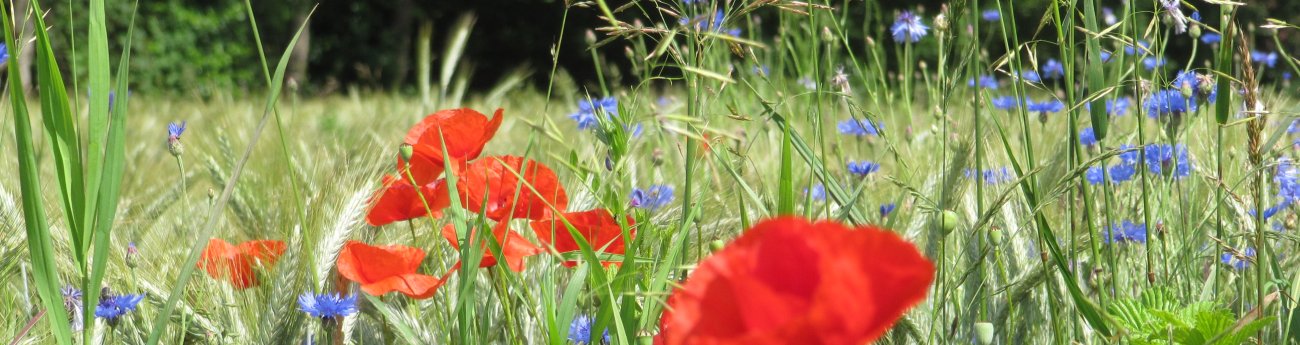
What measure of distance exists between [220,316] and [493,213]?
216 mm

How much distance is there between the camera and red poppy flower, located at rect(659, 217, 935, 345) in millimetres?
318

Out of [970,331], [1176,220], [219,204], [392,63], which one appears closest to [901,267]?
[219,204]

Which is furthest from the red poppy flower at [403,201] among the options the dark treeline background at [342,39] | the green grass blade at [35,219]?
the dark treeline background at [342,39]

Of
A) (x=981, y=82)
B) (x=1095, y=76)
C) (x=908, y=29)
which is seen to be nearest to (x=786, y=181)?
(x=1095, y=76)

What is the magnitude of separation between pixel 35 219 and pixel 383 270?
0.63ft

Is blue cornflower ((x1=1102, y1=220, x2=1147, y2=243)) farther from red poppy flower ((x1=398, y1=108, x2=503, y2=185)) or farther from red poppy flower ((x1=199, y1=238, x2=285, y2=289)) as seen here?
red poppy flower ((x1=199, y1=238, x2=285, y2=289))

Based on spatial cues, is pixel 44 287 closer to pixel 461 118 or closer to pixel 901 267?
pixel 461 118

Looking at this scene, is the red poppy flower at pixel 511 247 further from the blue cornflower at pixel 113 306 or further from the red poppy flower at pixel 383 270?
the blue cornflower at pixel 113 306

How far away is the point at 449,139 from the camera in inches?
31.9

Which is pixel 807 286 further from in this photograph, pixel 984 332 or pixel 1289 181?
pixel 1289 181

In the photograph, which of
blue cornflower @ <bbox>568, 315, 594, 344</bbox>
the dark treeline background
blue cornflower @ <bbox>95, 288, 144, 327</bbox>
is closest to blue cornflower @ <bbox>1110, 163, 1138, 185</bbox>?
blue cornflower @ <bbox>568, 315, 594, 344</bbox>

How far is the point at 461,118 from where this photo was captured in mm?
805

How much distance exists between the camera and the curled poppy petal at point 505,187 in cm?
78

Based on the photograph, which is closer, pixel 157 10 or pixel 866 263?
pixel 866 263
